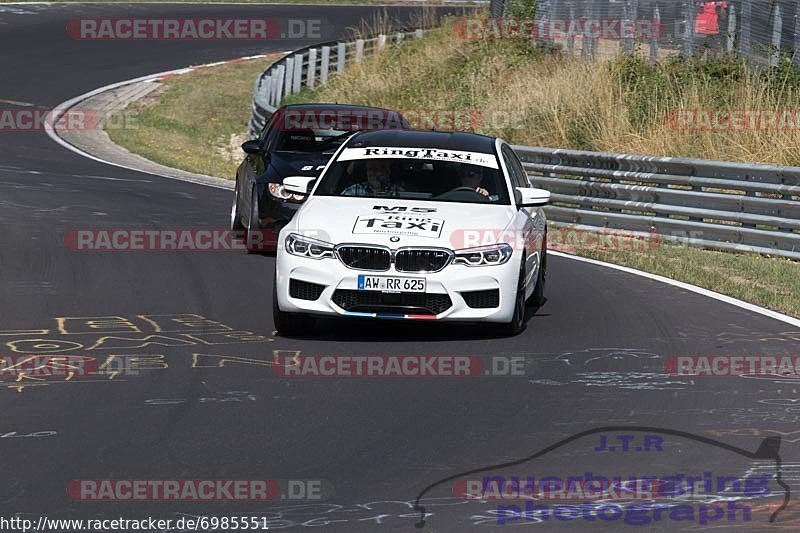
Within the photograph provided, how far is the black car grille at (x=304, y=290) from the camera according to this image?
10453 millimetres

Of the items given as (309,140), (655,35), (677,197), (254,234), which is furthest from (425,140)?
(655,35)

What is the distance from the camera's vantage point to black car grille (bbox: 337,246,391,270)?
10438 mm

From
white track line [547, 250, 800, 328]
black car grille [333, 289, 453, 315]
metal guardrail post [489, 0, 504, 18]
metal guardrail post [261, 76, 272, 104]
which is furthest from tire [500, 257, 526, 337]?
metal guardrail post [489, 0, 504, 18]

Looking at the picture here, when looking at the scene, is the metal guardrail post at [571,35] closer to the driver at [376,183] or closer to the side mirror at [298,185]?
the side mirror at [298,185]

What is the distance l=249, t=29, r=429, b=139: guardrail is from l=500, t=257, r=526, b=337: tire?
72.4ft

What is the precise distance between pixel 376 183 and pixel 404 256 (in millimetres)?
1462

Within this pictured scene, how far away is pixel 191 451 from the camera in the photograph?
7227 mm

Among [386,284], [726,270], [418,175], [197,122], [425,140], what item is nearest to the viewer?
[386,284]

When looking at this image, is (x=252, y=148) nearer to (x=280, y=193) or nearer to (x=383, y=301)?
(x=280, y=193)

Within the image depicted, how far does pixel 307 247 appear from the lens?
10.6m

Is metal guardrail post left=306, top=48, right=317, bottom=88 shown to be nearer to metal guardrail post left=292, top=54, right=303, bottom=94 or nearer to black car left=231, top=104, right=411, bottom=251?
metal guardrail post left=292, top=54, right=303, bottom=94

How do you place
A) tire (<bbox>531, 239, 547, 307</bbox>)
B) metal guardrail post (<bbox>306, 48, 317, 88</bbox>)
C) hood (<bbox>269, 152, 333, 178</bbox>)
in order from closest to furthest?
1. tire (<bbox>531, 239, 547, 307</bbox>)
2. hood (<bbox>269, 152, 333, 178</bbox>)
3. metal guardrail post (<bbox>306, 48, 317, 88</bbox>)

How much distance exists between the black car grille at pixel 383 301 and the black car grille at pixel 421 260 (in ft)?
0.62

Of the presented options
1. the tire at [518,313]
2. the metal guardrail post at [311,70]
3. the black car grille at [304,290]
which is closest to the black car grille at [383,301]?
the black car grille at [304,290]
